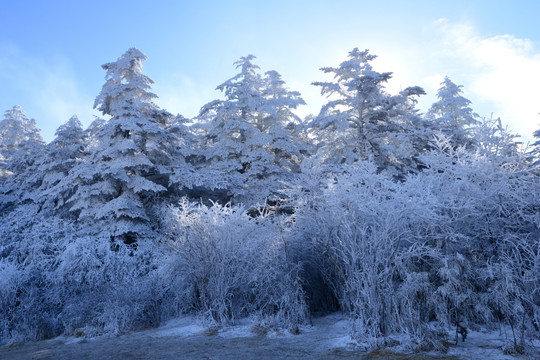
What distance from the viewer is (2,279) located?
9289mm

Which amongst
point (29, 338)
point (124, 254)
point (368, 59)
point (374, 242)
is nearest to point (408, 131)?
point (368, 59)

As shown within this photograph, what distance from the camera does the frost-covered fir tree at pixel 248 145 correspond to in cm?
1625

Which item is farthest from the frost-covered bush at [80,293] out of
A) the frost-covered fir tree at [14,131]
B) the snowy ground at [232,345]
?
the frost-covered fir tree at [14,131]

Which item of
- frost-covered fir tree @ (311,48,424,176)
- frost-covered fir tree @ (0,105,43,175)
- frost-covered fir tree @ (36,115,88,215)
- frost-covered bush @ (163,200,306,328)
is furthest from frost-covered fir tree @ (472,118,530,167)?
frost-covered fir tree @ (0,105,43,175)

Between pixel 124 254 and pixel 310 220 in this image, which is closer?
pixel 310 220

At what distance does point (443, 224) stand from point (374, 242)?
137 centimetres

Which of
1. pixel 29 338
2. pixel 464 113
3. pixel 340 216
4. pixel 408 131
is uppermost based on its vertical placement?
pixel 464 113

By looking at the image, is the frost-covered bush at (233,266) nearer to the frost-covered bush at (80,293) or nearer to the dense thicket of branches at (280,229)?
the dense thicket of branches at (280,229)

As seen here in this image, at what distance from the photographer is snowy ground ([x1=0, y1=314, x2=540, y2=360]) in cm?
573

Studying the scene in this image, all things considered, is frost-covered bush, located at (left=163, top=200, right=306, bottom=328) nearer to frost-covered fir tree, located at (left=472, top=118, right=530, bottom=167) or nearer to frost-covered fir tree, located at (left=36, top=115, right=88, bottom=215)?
frost-covered fir tree, located at (left=472, top=118, right=530, bottom=167)

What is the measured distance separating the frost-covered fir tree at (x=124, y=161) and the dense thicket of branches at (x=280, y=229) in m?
0.08

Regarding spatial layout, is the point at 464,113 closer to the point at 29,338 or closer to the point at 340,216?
the point at 340,216

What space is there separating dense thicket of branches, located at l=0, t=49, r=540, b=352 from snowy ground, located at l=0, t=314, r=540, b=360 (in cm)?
32

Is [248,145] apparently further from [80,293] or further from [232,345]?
[232,345]
